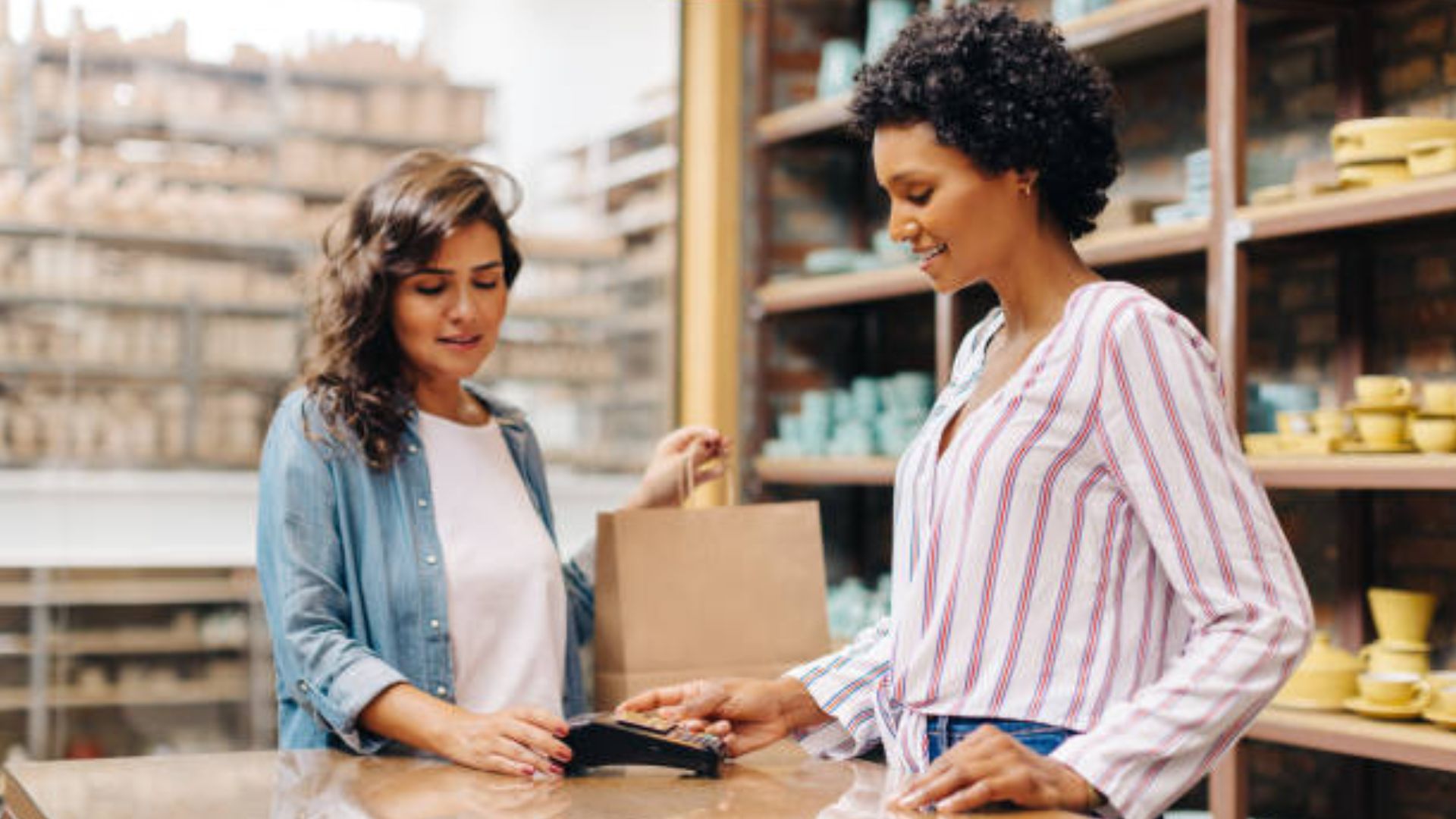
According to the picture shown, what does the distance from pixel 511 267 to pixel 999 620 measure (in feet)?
3.67

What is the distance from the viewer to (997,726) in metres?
1.33

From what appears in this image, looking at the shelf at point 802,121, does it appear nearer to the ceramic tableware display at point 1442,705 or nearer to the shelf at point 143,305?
the shelf at point 143,305

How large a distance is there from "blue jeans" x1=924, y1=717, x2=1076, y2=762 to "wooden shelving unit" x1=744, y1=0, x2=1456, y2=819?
4.58 feet

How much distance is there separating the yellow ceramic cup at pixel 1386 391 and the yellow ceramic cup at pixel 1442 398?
5 centimetres

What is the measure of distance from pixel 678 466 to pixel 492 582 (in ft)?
0.97

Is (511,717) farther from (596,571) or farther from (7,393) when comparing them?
(7,393)

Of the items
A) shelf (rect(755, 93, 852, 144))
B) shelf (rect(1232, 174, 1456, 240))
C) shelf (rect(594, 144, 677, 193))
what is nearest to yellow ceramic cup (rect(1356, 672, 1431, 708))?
shelf (rect(1232, 174, 1456, 240))

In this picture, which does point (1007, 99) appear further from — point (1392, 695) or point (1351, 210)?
point (1392, 695)

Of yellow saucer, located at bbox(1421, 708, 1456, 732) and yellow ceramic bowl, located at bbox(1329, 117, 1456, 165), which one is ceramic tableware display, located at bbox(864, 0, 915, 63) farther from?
yellow saucer, located at bbox(1421, 708, 1456, 732)

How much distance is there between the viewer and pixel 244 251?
14.4 feet

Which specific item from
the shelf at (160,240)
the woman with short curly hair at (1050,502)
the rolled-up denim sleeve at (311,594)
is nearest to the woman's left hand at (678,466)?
the rolled-up denim sleeve at (311,594)

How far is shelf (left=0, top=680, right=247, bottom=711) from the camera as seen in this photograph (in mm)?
3992

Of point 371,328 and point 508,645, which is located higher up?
point 371,328

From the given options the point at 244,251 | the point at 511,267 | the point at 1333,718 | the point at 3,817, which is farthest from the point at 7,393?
the point at 1333,718
